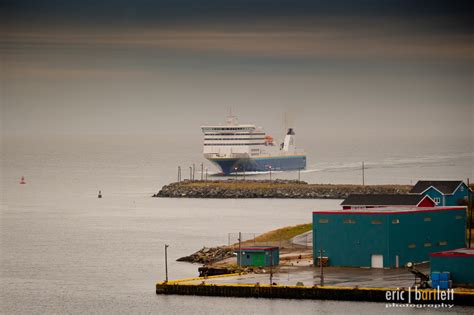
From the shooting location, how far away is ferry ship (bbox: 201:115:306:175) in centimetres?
14450

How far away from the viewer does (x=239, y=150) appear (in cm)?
14588

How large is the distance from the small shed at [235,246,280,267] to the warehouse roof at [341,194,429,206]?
544cm

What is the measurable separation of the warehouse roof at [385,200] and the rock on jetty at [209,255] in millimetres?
5438

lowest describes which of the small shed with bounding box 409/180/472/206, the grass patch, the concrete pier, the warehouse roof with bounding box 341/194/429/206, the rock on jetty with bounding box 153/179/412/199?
the concrete pier

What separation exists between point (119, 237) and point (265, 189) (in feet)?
123

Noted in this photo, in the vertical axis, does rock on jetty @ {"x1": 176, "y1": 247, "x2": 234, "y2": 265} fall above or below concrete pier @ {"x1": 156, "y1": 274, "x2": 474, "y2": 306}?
above

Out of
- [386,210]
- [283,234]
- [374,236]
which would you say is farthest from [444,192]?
[374,236]

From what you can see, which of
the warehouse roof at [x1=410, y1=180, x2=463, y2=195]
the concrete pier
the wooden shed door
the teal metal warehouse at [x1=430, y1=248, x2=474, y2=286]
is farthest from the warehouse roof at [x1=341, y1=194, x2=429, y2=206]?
the concrete pier

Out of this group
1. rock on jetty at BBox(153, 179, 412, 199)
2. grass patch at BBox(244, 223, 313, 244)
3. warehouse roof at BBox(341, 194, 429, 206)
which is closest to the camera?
warehouse roof at BBox(341, 194, 429, 206)

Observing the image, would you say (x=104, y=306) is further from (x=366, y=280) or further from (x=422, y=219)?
(x=422, y=219)

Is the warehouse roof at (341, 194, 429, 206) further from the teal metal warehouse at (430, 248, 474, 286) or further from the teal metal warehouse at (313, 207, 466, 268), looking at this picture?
the teal metal warehouse at (430, 248, 474, 286)

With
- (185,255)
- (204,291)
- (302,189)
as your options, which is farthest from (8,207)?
(204,291)

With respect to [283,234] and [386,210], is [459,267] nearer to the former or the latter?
[386,210]

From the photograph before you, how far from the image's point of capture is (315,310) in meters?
40.2
